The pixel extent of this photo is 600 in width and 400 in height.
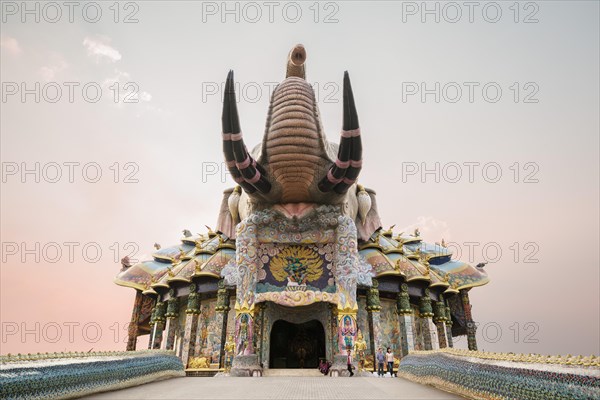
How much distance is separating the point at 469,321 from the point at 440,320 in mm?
4344

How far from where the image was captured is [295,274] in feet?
44.0

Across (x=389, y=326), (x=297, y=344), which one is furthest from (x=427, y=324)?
(x=297, y=344)

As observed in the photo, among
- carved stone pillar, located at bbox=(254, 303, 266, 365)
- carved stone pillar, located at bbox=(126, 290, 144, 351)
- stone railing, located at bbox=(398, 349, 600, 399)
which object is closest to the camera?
stone railing, located at bbox=(398, 349, 600, 399)

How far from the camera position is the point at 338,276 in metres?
13.2

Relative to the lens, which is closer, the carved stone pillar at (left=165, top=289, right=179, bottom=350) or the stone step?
the stone step

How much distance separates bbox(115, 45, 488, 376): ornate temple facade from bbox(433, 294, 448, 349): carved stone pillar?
0.05 metres

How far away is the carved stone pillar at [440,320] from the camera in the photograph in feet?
61.9

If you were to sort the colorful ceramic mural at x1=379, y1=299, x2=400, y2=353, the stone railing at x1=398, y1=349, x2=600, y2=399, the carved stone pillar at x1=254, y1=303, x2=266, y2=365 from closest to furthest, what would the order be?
the stone railing at x1=398, y1=349, x2=600, y2=399 < the carved stone pillar at x1=254, y1=303, x2=266, y2=365 < the colorful ceramic mural at x1=379, y1=299, x2=400, y2=353

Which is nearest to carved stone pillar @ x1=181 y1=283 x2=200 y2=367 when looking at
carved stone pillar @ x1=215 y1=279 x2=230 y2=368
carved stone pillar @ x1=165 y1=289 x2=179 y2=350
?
carved stone pillar @ x1=165 y1=289 x2=179 y2=350

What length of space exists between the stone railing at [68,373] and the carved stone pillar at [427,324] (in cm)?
1421

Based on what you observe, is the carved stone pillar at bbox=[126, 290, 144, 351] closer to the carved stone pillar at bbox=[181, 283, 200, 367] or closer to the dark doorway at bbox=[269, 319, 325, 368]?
the carved stone pillar at bbox=[181, 283, 200, 367]

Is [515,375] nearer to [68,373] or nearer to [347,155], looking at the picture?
[68,373]

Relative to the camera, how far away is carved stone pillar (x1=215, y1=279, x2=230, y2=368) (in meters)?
16.2

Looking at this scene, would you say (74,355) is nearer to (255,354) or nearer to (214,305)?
(255,354)
